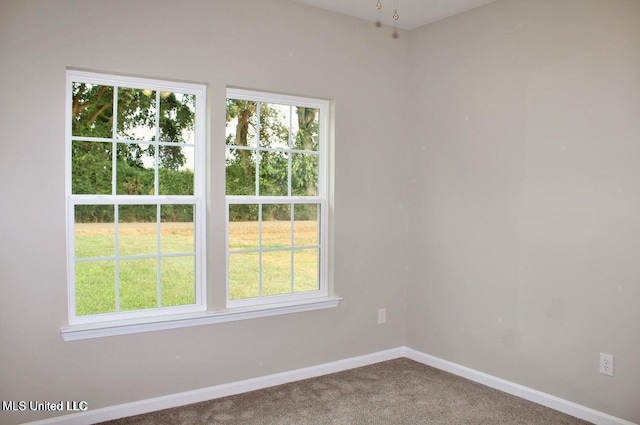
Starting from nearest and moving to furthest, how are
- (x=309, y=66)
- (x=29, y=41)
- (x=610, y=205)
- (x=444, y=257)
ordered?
(x=29, y=41), (x=610, y=205), (x=309, y=66), (x=444, y=257)

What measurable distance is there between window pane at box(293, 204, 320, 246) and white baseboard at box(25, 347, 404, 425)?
3.21ft

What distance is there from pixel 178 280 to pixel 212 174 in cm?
75

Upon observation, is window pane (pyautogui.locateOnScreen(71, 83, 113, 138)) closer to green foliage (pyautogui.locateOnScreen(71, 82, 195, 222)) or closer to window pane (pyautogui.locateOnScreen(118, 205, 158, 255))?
green foliage (pyautogui.locateOnScreen(71, 82, 195, 222))

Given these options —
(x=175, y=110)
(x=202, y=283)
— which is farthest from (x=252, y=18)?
(x=202, y=283)

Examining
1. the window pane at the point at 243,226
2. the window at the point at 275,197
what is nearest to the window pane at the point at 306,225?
the window at the point at 275,197

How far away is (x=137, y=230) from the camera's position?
3430 millimetres

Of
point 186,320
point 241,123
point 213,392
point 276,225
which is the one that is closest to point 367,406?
point 213,392

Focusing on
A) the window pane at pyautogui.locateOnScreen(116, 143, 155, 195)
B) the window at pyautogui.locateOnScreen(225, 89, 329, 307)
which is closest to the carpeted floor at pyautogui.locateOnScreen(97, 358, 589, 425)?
the window at pyautogui.locateOnScreen(225, 89, 329, 307)

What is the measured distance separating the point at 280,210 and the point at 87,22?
5.86ft

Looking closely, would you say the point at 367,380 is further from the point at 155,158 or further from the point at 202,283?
the point at 155,158

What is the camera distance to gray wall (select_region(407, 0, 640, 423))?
126 inches

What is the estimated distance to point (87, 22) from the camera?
314cm

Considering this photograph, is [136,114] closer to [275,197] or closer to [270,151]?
[270,151]

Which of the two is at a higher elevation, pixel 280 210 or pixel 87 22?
pixel 87 22
